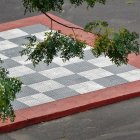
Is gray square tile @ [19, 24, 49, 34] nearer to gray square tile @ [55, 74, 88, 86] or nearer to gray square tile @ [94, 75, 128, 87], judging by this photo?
gray square tile @ [55, 74, 88, 86]

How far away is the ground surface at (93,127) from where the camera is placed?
1035cm

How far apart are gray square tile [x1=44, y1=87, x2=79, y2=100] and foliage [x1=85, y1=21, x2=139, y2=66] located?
394 cm

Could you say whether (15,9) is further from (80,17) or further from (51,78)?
(51,78)

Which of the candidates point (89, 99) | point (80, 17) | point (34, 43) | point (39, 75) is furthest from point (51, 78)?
point (34, 43)

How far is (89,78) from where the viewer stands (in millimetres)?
12000

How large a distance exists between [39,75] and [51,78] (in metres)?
0.24

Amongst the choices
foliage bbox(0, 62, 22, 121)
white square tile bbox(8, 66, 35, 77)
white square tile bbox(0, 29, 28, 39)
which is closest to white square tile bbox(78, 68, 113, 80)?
white square tile bbox(8, 66, 35, 77)

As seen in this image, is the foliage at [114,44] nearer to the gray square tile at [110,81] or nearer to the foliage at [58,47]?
the foliage at [58,47]

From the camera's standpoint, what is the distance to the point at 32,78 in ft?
39.6

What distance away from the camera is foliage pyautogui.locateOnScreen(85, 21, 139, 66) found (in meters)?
→ 7.16

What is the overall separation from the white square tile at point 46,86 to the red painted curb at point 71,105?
0.45 m

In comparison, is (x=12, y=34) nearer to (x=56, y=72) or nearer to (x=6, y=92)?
(x=56, y=72)

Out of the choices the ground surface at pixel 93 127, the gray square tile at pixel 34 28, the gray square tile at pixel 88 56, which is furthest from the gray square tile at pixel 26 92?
the gray square tile at pixel 34 28

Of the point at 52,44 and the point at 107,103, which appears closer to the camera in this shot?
the point at 52,44
